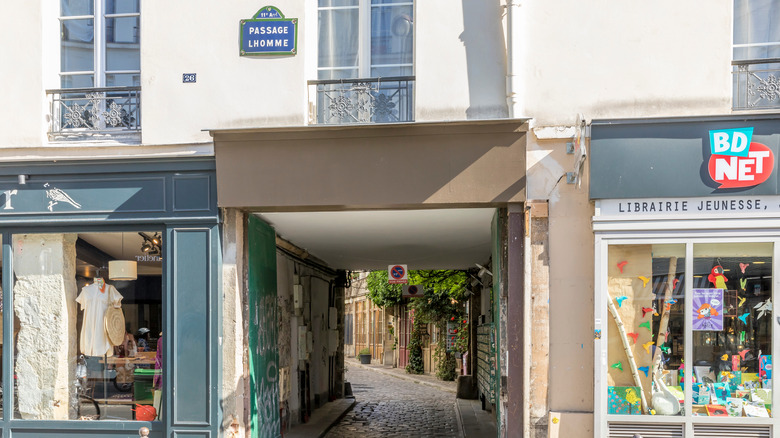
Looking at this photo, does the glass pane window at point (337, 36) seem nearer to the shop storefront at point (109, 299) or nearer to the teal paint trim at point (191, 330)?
the shop storefront at point (109, 299)

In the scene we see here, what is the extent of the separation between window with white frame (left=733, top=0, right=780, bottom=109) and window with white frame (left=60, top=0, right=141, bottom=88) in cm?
629

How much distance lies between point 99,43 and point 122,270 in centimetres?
255

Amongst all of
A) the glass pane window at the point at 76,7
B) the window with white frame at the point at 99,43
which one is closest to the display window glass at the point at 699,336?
the window with white frame at the point at 99,43

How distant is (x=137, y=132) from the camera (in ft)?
26.2

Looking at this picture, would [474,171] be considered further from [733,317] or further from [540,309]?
[733,317]

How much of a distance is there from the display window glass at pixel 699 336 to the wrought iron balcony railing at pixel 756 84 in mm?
1386

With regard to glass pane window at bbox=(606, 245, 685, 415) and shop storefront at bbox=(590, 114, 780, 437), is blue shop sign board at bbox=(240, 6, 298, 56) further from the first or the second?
glass pane window at bbox=(606, 245, 685, 415)

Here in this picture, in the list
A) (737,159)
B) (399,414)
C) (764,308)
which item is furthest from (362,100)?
(399,414)

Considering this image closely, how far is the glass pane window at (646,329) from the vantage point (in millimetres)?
7141

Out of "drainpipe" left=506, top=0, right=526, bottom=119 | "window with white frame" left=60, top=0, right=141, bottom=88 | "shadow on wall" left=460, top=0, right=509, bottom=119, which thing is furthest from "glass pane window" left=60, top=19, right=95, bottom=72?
"drainpipe" left=506, top=0, right=526, bottom=119

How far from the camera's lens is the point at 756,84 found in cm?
723

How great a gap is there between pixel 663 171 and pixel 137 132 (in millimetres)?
5477

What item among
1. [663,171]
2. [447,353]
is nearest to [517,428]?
[663,171]

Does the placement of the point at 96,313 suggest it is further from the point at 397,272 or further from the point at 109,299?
the point at 397,272
